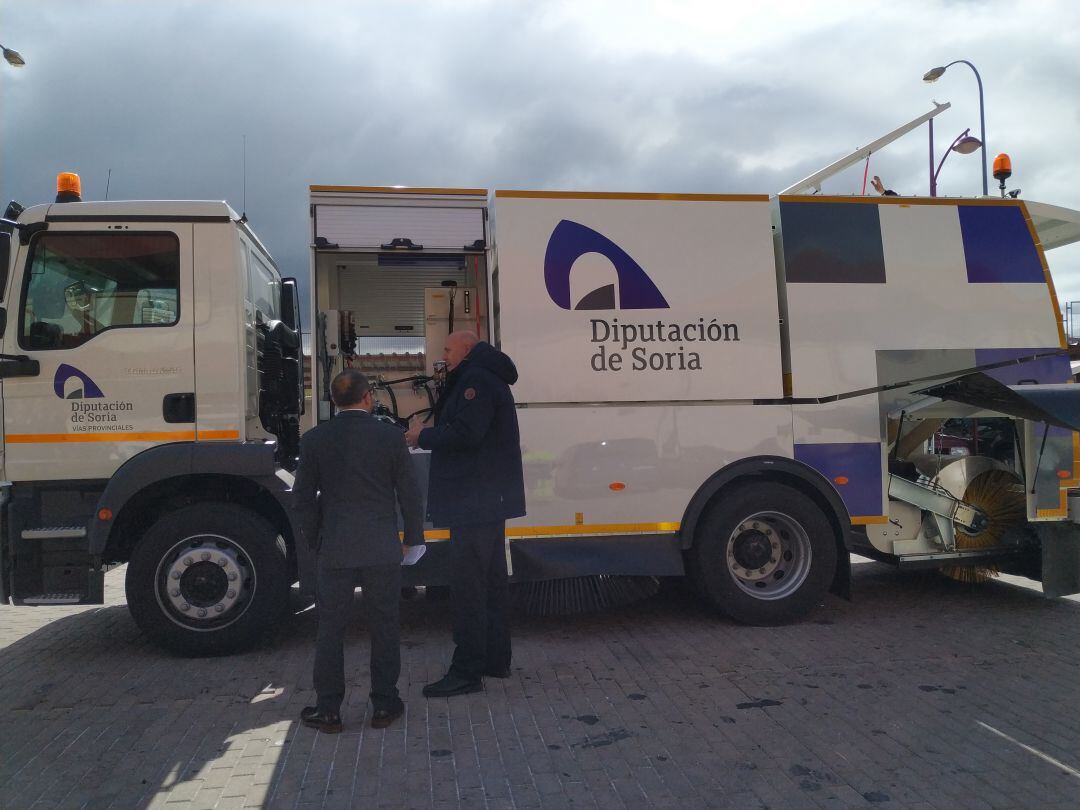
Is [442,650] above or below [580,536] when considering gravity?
below

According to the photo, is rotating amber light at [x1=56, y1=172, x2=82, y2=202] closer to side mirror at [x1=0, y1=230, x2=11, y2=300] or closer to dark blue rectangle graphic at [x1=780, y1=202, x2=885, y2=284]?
side mirror at [x1=0, y1=230, x2=11, y2=300]

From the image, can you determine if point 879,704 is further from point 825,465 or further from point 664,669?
point 825,465

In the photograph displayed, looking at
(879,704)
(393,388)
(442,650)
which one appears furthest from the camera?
(393,388)

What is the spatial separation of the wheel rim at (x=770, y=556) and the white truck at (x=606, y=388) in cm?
2

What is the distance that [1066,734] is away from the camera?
3.86m

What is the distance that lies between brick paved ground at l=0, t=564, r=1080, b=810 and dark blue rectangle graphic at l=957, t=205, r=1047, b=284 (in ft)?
8.10

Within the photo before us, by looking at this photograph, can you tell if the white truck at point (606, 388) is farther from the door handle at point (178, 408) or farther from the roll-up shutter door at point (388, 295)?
the roll-up shutter door at point (388, 295)

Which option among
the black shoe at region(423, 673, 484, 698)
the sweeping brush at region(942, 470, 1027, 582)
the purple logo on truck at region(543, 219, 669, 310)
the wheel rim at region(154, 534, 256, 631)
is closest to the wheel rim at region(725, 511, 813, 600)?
the sweeping brush at region(942, 470, 1027, 582)

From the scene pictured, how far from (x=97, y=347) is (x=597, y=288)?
314 centimetres

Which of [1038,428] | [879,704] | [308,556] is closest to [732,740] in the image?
[879,704]

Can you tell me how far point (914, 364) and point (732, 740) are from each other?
10.2 ft

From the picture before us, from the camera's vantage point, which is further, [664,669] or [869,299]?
[869,299]

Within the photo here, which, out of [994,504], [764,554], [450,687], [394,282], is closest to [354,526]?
[450,687]

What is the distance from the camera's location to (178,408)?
5035mm
